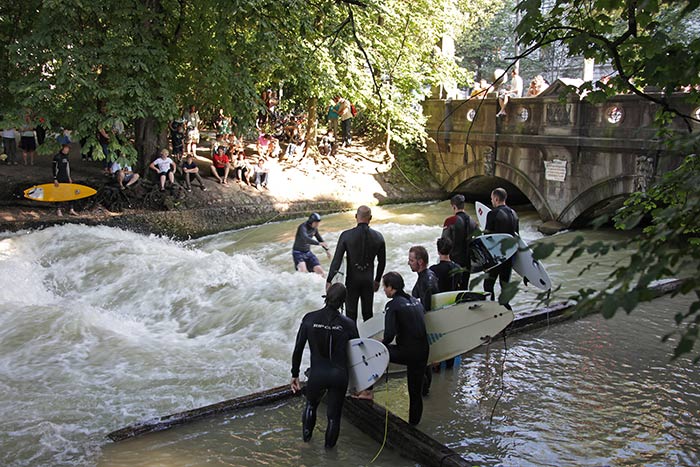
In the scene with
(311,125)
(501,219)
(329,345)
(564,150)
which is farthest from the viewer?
(311,125)

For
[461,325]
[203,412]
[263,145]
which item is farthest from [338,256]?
[263,145]

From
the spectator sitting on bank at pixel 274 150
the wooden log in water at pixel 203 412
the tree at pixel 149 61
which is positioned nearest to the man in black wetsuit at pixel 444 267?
the wooden log in water at pixel 203 412

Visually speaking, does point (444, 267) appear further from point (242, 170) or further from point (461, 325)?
point (242, 170)

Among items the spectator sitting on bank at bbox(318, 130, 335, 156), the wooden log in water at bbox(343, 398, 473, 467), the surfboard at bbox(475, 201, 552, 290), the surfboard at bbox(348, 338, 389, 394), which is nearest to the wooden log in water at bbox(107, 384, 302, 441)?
the wooden log in water at bbox(343, 398, 473, 467)

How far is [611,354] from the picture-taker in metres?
8.83

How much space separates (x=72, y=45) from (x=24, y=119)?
7.17ft

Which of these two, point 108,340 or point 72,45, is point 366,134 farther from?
point 108,340

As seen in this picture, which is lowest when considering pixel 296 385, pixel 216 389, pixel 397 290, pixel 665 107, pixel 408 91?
pixel 216 389

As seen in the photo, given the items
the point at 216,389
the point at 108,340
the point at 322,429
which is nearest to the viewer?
the point at 322,429

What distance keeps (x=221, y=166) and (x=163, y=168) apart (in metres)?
2.20

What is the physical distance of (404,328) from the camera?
6.29 meters

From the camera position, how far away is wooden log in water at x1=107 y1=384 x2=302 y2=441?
6758 millimetres

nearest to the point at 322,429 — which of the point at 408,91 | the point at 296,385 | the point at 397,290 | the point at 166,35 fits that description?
the point at 296,385

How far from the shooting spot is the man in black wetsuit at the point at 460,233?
8.63 m
